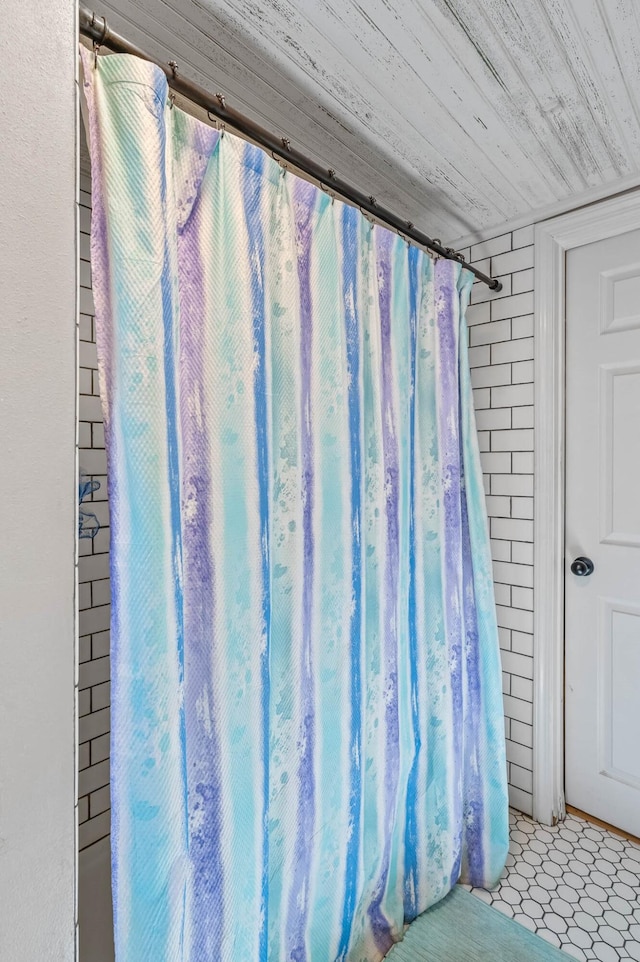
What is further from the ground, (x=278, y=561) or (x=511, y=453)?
(x=511, y=453)

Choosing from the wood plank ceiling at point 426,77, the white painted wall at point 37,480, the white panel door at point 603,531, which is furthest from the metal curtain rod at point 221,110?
the white panel door at point 603,531

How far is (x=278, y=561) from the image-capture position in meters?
1.05

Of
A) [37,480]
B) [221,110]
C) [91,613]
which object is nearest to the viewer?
[37,480]

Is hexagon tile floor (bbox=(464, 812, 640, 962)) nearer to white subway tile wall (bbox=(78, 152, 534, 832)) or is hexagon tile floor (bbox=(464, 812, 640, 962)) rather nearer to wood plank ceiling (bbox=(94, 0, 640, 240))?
white subway tile wall (bbox=(78, 152, 534, 832))

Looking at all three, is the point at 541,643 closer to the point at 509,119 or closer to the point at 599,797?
the point at 599,797

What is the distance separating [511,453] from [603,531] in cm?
42

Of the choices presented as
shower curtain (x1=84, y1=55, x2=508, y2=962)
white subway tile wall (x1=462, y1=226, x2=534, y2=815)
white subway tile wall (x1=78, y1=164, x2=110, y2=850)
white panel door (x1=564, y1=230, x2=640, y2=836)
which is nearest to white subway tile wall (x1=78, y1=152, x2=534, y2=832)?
white subway tile wall (x1=462, y1=226, x2=534, y2=815)

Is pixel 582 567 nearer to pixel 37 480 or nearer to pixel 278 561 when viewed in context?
pixel 278 561

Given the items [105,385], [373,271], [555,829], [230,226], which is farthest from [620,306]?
[555,829]

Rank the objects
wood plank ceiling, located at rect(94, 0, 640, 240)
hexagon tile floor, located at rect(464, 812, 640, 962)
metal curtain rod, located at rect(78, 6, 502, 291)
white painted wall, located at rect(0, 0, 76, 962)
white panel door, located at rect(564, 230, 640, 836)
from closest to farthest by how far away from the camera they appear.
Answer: white painted wall, located at rect(0, 0, 76, 962) < metal curtain rod, located at rect(78, 6, 502, 291) < wood plank ceiling, located at rect(94, 0, 640, 240) < hexagon tile floor, located at rect(464, 812, 640, 962) < white panel door, located at rect(564, 230, 640, 836)

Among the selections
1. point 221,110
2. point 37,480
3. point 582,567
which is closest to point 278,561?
point 37,480

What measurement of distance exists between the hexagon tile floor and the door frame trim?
104 millimetres

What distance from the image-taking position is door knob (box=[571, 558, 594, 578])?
70.0 inches

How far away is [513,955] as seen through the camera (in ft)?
4.21
